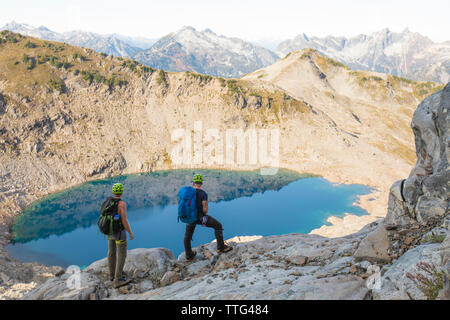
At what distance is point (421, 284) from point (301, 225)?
120 ft

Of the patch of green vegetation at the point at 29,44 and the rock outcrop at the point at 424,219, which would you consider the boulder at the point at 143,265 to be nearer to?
the rock outcrop at the point at 424,219

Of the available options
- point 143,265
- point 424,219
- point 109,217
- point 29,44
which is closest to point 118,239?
point 109,217

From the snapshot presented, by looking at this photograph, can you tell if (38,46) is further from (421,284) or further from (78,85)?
(421,284)

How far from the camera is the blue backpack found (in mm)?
10202

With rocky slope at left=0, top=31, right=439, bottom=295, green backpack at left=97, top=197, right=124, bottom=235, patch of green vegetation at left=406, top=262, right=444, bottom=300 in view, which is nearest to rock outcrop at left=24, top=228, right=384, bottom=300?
patch of green vegetation at left=406, top=262, right=444, bottom=300

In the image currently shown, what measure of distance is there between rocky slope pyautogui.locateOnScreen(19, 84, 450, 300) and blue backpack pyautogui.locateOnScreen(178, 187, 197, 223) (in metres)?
2.22

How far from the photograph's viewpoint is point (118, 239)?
30.0ft

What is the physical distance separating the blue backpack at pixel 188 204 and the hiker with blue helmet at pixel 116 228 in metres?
2.04

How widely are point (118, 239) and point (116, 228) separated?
19.3 inches

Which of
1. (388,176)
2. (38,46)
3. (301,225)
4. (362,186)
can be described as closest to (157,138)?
(38,46)

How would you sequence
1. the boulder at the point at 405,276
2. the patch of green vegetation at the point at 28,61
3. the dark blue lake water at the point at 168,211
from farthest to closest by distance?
1. the patch of green vegetation at the point at 28,61
2. the dark blue lake water at the point at 168,211
3. the boulder at the point at 405,276

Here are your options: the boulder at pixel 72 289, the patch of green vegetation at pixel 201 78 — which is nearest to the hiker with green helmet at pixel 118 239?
the boulder at pixel 72 289

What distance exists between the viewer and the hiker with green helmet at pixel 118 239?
889 centimetres

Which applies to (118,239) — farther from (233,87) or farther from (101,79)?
(233,87)
